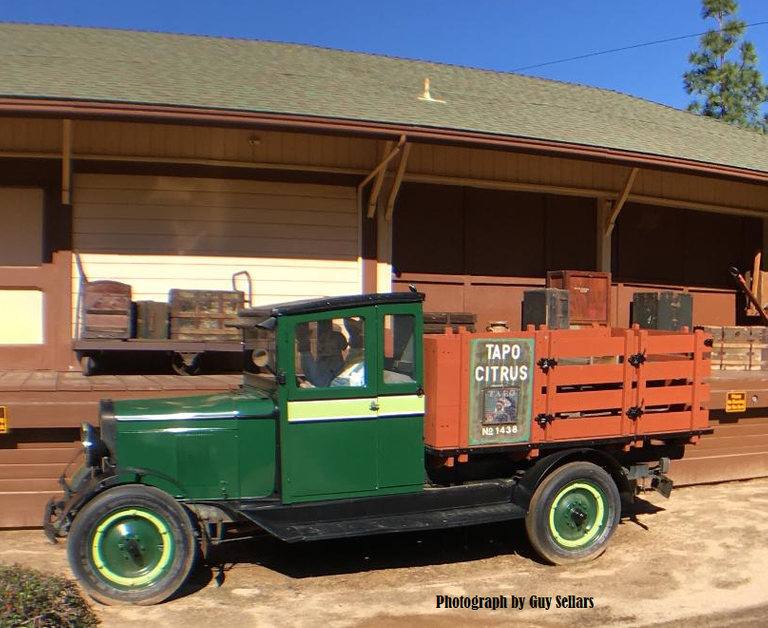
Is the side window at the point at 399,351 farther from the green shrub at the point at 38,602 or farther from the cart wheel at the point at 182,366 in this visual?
the cart wheel at the point at 182,366

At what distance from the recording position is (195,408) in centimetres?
496

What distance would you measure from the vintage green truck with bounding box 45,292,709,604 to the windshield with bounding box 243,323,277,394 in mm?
22

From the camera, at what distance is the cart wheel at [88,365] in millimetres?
7578

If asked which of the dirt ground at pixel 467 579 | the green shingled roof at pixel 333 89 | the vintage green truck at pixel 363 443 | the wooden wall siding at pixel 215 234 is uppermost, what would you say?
the green shingled roof at pixel 333 89

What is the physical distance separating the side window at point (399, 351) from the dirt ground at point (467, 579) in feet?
4.95

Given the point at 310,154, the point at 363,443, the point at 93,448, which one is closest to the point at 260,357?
the point at 363,443

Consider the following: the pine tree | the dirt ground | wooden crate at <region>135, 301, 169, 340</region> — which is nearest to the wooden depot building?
wooden crate at <region>135, 301, 169, 340</region>

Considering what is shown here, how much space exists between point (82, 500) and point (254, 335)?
5.26ft

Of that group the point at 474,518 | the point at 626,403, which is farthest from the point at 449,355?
the point at 626,403

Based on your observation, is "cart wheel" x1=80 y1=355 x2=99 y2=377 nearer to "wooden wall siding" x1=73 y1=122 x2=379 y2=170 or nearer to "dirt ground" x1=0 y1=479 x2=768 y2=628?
"dirt ground" x1=0 y1=479 x2=768 y2=628

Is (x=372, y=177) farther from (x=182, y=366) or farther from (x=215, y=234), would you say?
(x=182, y=366)

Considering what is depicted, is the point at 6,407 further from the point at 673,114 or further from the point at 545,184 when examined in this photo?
the point at 673,114

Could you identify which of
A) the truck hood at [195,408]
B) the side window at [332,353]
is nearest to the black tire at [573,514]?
the side window at [332,353]

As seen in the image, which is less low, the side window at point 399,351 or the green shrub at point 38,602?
the side window at point 399,351
